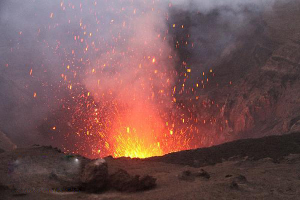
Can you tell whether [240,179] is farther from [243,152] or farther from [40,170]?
[40,170]

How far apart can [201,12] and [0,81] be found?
18.7 m

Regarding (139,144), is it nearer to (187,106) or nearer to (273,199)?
(187,106)

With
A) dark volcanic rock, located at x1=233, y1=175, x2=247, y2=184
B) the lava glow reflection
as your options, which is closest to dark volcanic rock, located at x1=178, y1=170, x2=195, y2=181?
dark volcanic rock, located at x1=233, y1=175, x2=247, y2=184

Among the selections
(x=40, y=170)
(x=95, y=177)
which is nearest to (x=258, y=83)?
(x=95, y=177)

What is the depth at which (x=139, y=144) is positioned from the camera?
25.0m

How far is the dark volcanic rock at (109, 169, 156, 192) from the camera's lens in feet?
30.6

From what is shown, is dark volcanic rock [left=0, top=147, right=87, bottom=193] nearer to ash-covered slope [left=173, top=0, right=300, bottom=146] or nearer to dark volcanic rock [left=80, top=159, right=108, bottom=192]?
dark volcanic rock [left=80, top=159, right=108, bottom=192]

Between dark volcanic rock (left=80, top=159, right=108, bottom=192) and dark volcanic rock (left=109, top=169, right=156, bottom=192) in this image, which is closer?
dark volcanic rock (left=109, top=169, right=156, bottom=192)

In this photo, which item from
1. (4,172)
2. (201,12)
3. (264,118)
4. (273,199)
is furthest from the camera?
(201,12)

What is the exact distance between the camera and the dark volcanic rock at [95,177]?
9.48 m

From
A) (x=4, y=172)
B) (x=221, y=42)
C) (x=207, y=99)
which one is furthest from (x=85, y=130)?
(x=4, y=172)

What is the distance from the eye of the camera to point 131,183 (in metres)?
9.36

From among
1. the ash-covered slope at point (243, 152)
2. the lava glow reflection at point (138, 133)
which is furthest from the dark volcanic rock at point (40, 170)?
the lava glow reflection at point (138, 133)

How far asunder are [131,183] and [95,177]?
1146mm
